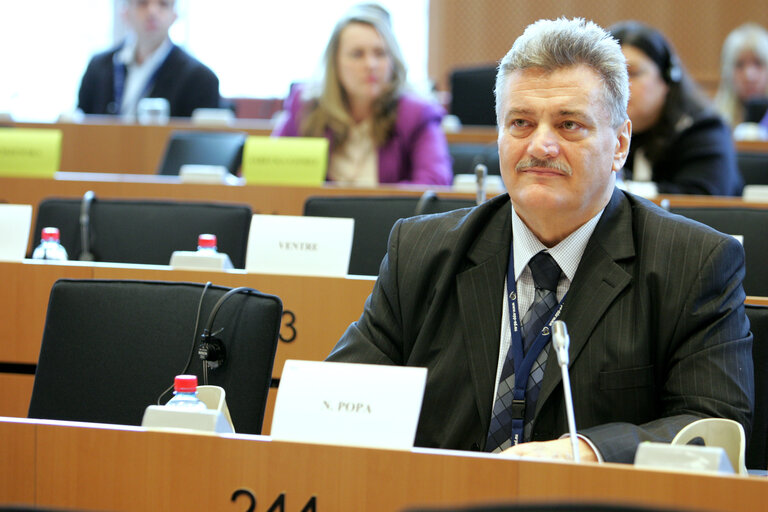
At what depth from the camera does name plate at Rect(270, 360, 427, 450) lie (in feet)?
4.51

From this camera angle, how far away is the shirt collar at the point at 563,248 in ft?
6.08

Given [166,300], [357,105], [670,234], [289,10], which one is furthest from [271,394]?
[289,10]

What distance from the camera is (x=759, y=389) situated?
185 cm

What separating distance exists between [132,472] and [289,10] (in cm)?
732

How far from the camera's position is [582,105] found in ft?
5.86

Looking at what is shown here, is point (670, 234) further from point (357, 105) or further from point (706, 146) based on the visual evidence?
point (357, 105)

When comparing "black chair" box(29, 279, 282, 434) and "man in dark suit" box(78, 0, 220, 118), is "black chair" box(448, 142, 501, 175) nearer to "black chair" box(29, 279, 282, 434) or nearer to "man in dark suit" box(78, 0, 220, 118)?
"man in dark suit" box(78, 0, 220, 118)

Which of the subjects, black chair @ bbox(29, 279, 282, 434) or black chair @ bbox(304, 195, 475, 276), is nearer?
black chair @ bbox(29, 279, 282, 434)

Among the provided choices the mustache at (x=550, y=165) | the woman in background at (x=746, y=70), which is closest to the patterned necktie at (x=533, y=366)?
the mustache at (x=550, y=165)

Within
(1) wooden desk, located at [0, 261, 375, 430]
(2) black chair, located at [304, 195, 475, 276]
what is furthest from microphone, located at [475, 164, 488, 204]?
(1) wooden desk, located at [0, 261, 375, 430]

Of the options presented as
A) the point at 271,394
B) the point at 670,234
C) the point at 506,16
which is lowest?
the point at 271,394

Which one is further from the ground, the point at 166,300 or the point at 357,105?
the point at 357,105

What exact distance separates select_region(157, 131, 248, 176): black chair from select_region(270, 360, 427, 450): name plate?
2.92m

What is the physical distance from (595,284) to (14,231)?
1663 mm
